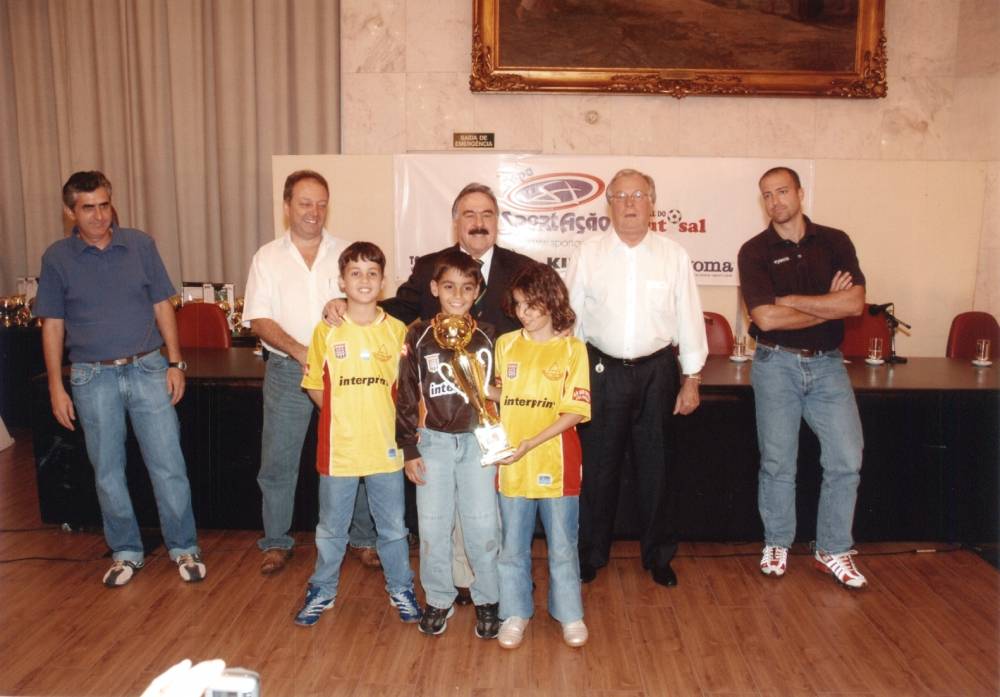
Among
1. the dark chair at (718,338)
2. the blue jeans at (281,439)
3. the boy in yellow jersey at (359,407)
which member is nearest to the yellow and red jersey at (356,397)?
the boy in yellow jersey at (359,407)

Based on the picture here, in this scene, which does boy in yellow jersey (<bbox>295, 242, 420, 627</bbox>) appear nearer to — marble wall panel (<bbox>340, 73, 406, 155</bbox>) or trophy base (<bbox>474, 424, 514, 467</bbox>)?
trophy base (<bbox>474, 424, 514, 467</bbox>)

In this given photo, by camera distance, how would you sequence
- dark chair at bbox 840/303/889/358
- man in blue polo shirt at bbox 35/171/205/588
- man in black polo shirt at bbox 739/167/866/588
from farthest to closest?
dark chair at bbox 840/303/889/358 → man in black polo shirt at bbox 739/167/866/588 → man in blue polo shirt at bbox 35/171/205/588

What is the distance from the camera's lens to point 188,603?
3.08 meters

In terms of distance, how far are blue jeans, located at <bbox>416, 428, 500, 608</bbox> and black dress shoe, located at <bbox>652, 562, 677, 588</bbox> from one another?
85 centimetres

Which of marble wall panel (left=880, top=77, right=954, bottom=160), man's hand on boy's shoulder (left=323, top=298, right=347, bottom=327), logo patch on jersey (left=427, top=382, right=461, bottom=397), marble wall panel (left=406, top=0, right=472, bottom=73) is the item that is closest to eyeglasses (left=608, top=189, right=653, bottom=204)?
logo patch on jersey (left=427, top=382, right=461, bottom=397)

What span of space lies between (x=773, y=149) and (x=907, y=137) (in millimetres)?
1017

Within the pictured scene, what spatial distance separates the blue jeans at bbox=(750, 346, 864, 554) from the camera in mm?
3232

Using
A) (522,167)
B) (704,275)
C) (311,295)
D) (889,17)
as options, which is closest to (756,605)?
(311,295)

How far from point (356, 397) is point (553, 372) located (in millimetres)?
729

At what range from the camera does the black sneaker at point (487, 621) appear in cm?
278

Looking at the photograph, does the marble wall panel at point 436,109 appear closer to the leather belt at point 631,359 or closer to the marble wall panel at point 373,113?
the marble wall panel at point 373,113

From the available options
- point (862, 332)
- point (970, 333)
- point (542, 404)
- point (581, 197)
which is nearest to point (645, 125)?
point (581, 197)

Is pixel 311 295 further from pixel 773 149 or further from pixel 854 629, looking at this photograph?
pixel 773 149

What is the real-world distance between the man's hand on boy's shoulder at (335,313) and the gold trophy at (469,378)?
1.24 feet
